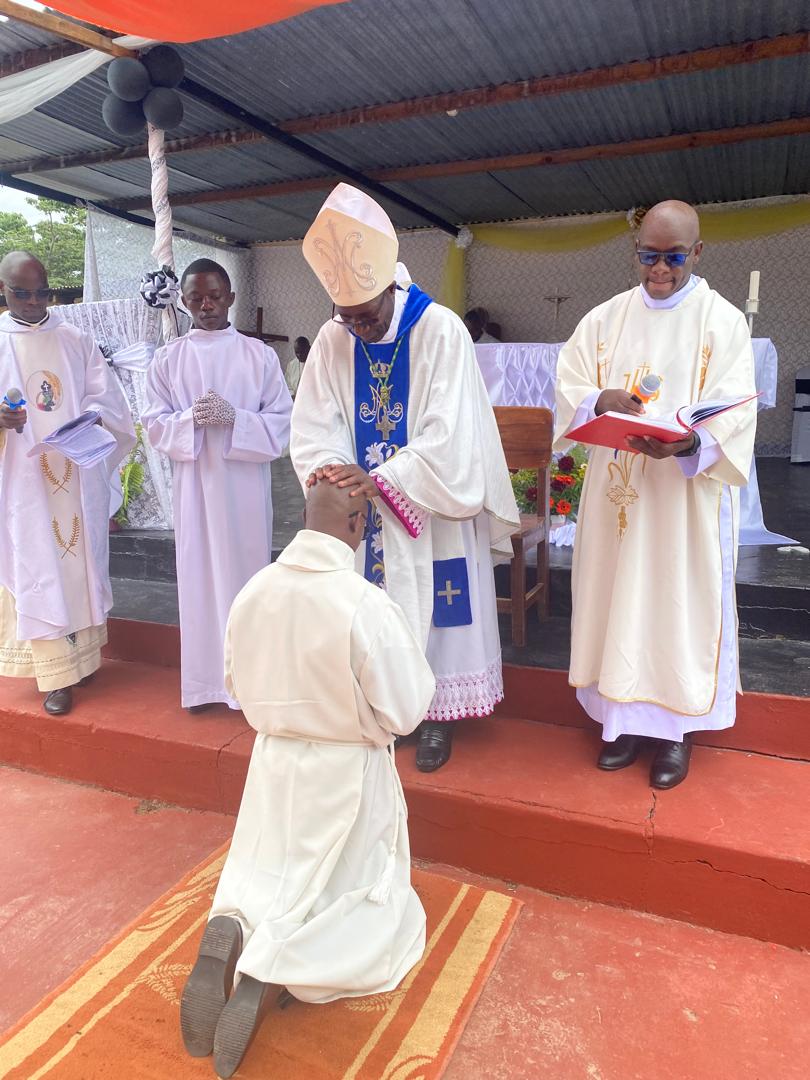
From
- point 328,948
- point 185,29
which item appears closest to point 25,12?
point 185,29

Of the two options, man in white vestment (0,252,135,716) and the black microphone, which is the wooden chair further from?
the black microphone

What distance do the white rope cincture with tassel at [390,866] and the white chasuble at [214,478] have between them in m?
1.62

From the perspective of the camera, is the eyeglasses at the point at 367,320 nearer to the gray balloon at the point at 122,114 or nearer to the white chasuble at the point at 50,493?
the white chasuble at the point at 50,493

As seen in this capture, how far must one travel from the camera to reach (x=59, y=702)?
411cm

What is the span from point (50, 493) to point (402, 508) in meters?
2.16

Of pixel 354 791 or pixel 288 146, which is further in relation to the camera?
pixel 288 146

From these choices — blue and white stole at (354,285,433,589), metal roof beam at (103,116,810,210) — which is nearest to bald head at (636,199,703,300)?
blue and white stole at (354,285,433,589)

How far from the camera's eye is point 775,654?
388 cm

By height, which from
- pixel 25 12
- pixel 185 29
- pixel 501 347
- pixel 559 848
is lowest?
pixel 559 848

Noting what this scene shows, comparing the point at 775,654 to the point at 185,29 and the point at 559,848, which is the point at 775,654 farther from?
the point at 185,29

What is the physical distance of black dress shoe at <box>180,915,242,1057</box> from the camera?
2.08m

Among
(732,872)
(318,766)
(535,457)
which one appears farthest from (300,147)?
(732,872)

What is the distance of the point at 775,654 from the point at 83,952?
3.19 meters

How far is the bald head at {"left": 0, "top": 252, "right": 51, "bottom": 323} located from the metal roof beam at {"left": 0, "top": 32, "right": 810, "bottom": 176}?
3.99 m
